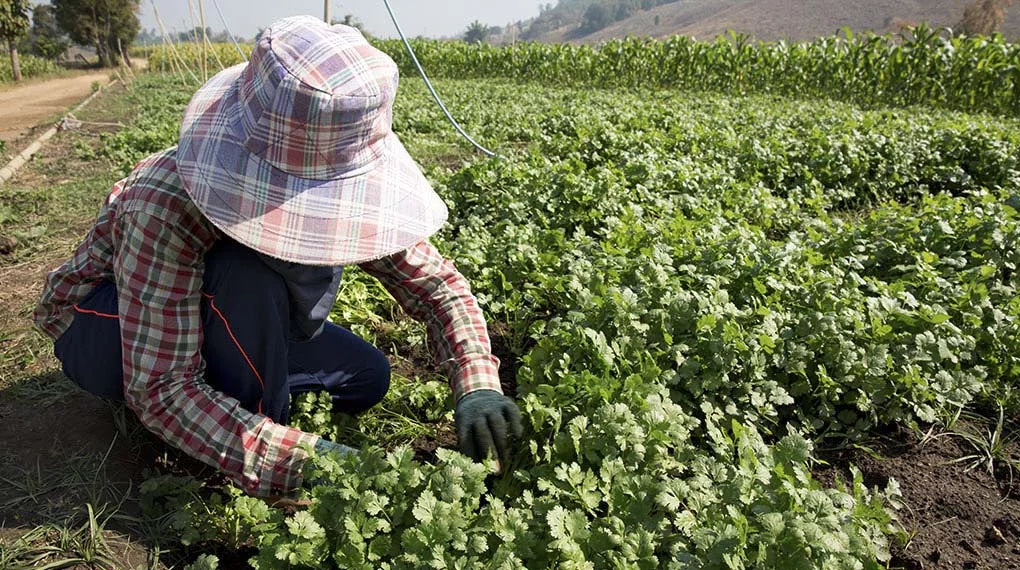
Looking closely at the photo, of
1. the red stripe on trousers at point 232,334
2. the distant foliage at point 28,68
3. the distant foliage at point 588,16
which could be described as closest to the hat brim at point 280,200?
the red stripe on trousers at point 232,334

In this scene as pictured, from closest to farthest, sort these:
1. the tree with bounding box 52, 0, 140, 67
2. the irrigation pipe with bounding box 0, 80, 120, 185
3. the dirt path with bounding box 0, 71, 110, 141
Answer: the irrigation pipe with bounding box 0, 80, 120, 185 → the dirt path with bounding box 0, 71, 110, 141 → the tree with bounding box 52, 0, 140, 67

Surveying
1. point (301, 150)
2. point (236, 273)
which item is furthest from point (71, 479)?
point (301, 150)

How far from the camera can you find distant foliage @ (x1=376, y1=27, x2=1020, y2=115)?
11.0m

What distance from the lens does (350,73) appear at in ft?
4.50

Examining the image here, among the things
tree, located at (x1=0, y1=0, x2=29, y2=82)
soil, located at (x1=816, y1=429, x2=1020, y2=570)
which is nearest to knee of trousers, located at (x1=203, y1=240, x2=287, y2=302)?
soil, located at (x1=816, y1=429, x2=1020, y2=570)

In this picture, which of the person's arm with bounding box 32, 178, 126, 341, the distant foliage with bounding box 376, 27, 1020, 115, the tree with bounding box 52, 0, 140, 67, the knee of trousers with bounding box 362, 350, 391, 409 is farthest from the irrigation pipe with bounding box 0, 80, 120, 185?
the tree with bounding box 52, 0, 140, 67

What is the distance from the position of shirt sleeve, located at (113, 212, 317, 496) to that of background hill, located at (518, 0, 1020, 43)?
40.7m

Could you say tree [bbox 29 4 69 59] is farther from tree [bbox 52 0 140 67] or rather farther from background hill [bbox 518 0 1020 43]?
background hill [bbox 518 0 1020 43]

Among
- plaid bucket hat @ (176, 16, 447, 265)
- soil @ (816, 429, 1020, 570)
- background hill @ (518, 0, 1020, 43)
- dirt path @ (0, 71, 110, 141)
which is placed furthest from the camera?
background hill @ (518, 0, 1020, 43)

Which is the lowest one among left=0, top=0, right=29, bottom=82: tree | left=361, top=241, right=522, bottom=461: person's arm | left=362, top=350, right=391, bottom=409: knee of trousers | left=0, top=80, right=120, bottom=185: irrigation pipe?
left=362, top=350, right=391, bottom=409: knee of trousers

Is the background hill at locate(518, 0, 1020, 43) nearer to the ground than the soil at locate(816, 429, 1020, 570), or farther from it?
farther from it

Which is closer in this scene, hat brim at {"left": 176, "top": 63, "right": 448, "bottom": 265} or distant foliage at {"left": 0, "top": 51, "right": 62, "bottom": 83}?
hat brim at {"left": 176, "top": 63, "right": 448, "bottom": 265}

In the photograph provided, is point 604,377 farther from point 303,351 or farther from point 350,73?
point 350,73

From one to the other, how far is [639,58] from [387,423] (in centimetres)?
1554
